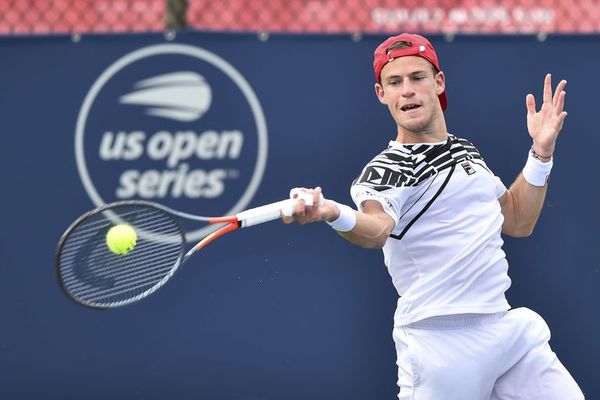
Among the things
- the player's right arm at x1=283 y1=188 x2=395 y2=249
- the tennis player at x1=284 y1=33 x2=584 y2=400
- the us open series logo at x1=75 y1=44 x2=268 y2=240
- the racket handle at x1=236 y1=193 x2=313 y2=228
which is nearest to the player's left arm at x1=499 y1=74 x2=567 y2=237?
the tennis player at x1=284 y1=33 x2=584 y2=400

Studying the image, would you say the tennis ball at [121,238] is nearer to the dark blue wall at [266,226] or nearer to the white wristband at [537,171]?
the white wristband at [537,171]

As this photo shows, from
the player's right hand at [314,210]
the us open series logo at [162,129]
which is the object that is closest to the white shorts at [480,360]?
the player's right hand at [314,210]

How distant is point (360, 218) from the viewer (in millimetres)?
3418

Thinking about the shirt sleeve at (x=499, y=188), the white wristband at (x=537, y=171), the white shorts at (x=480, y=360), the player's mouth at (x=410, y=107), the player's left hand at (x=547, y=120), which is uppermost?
the player's mouth at (x=410, y=107)

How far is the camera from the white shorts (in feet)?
12.1

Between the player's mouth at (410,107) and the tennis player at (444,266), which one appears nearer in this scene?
the tennis player at (444,266)

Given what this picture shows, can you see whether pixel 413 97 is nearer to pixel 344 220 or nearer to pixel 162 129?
pixel 344 220

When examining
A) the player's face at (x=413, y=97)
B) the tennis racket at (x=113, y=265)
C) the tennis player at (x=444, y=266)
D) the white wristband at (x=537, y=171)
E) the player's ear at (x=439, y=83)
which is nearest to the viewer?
the tennis racket at (x=113, y=265)

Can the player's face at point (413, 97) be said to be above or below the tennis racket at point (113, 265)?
above

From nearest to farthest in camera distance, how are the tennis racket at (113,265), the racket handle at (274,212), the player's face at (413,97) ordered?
the racket handle at (274,212) → the tennis racket at (113,265) → the player's face at (413,97)

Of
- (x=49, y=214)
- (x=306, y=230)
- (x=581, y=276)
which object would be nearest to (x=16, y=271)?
(x=49, y=214)

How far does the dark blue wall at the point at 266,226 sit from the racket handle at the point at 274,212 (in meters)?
1.93

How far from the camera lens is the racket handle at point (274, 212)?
10.7ft

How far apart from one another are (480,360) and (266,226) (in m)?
1.82
